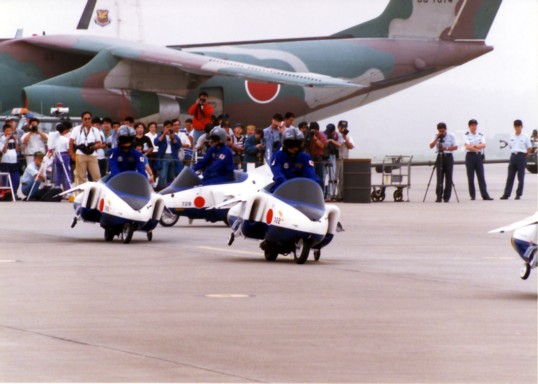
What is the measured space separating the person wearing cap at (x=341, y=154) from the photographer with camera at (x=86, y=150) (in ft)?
19.5

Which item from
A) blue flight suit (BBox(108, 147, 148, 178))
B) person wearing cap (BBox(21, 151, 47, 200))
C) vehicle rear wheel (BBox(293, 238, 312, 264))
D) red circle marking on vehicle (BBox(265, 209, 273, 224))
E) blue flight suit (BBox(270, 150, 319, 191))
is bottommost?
person wearing cap (BBox(21, 151, 47, 200))

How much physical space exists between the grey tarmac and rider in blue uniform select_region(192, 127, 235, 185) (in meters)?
1.79

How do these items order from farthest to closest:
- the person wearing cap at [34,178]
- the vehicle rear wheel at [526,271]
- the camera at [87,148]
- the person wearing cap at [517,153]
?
the person wearing cap at [517,153] < the person wearing cap at [34,178] < the camera at [87,148] < the vehicle rear wheel at [526,271]

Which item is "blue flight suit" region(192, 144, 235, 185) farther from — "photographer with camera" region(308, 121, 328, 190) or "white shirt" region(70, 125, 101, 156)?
"photographer with camera" region(308, 121, 328, 190)

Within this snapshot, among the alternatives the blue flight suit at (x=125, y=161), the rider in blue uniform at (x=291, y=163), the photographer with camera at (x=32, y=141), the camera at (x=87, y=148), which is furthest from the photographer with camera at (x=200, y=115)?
the rider in blue uniform at (x=291, y=163)

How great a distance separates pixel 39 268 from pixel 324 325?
5.89 metres

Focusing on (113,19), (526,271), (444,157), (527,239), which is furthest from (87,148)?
(527,239)

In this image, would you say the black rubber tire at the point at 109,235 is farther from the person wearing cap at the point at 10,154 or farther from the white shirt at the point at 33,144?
the white shirt at the point at 33,144

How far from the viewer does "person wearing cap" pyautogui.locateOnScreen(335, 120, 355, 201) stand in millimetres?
33719

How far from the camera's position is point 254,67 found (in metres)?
44.3

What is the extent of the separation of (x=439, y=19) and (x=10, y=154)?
23.0 metres

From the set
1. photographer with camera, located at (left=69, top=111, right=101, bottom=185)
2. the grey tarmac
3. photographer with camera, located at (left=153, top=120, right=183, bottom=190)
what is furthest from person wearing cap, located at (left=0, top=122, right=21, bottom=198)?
the grey tarmac

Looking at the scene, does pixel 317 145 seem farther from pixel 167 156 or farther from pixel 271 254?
pixel 271 254

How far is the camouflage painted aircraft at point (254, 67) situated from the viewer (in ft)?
142
